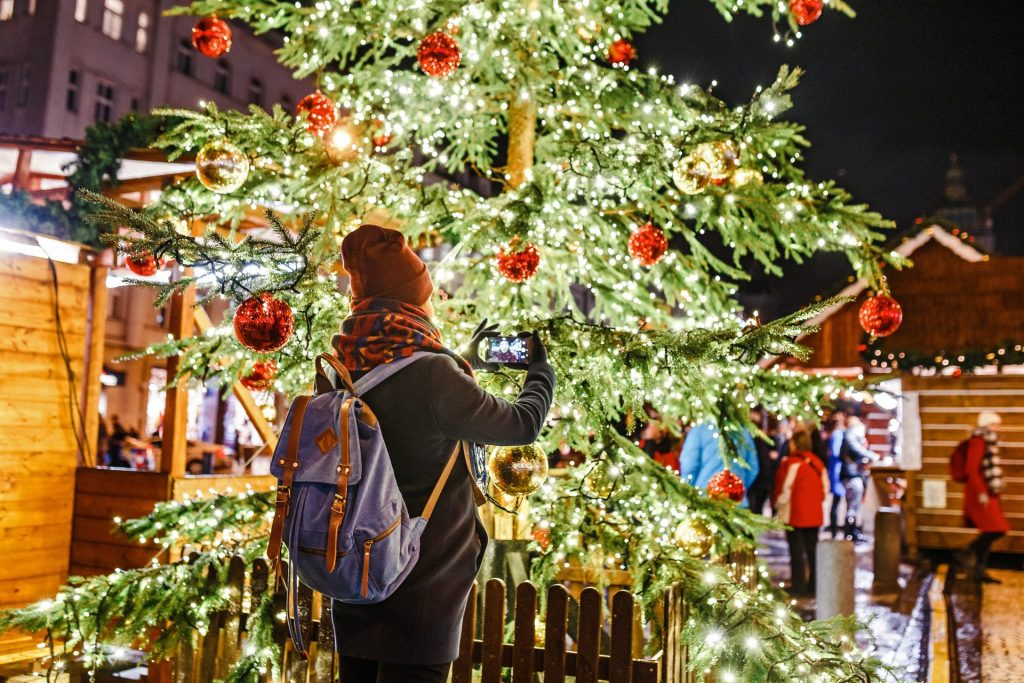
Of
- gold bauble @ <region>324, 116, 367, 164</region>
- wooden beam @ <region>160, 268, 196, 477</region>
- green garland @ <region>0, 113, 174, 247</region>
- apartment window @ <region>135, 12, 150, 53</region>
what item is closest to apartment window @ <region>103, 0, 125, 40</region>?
apartment window @ <region>135, 12, 150, 53</region>

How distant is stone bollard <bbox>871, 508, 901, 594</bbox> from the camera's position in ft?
37.8

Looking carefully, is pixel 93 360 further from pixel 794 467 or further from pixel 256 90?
pixel 256 90

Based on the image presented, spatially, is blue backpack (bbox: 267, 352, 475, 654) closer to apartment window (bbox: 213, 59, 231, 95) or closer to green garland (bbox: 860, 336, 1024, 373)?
green garland (bbox: 860, 336, 1024, 373)

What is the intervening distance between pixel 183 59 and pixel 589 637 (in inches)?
1295

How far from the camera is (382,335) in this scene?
2.73 meters

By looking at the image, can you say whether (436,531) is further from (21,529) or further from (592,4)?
(21,529)

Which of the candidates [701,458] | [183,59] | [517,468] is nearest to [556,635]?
[517,468]

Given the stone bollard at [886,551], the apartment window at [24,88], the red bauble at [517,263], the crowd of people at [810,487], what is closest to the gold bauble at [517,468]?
the red bauble at [517,263]

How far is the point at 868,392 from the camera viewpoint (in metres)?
4.82


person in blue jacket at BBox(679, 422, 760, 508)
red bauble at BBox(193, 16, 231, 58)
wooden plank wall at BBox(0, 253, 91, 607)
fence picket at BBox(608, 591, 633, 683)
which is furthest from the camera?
person in blue jacket at BBox(679, 422, 760, 508)

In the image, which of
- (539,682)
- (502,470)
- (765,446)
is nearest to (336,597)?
(502,470)

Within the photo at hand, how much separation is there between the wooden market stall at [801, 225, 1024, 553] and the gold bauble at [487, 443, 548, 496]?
11710mm

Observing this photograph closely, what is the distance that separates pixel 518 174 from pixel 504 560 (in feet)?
8.85

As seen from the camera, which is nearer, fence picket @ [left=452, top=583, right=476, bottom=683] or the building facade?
fence picket @ [left=452, top=583, right=476, bottom=683]
